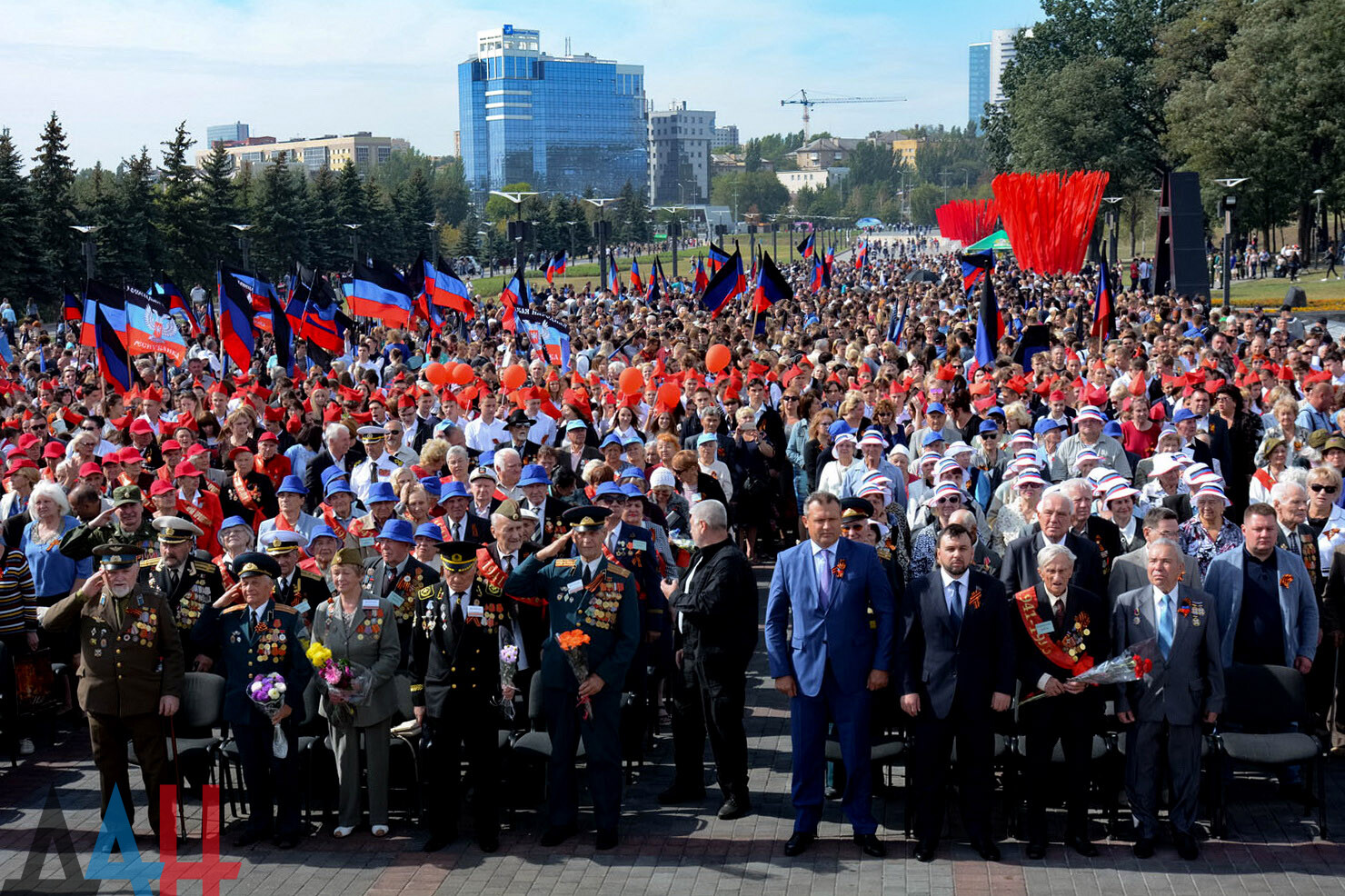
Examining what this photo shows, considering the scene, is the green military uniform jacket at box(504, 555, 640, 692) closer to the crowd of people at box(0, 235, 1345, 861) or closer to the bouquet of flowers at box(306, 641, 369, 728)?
the crowd of people at box(0, 235, 1345, 861)

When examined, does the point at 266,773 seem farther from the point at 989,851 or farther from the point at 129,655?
the point at 989,851

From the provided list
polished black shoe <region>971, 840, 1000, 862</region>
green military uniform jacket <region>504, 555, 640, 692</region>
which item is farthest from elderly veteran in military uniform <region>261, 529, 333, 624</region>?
polished black shoe <region>971, 840, 1000, 862</region>

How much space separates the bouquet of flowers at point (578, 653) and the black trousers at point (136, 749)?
2.36m

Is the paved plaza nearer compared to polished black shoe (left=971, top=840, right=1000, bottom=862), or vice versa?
the paved plaza

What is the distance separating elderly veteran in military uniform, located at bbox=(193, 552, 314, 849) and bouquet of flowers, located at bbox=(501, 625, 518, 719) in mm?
1081

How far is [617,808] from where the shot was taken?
26.4ft

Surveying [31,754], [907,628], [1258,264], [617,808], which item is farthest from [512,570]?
[1258,264]

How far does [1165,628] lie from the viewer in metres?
7.73

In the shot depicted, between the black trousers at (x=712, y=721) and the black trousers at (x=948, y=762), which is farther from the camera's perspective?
the black trousers at (x=712, y=721)

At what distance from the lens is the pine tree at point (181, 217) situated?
56.8 meters

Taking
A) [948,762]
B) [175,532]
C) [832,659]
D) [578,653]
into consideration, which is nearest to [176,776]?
[175,532]

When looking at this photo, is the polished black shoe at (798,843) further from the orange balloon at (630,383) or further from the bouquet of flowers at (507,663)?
the orange balloon at (630,383)

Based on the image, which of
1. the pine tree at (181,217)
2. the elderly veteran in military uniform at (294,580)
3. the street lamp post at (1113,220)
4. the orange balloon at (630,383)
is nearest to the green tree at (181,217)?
the pine tree at (181,217)

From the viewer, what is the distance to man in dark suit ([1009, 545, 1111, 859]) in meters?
7.61
